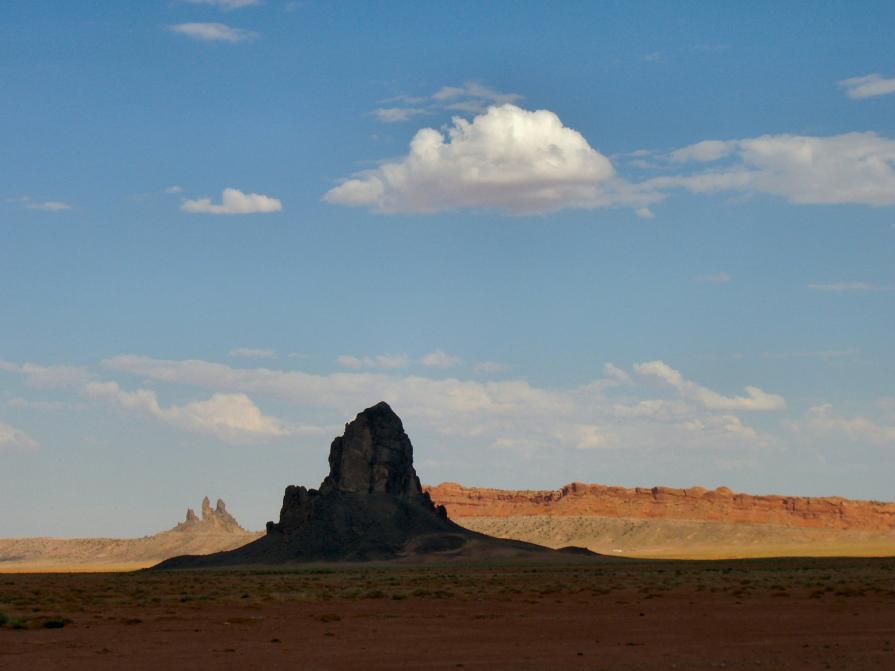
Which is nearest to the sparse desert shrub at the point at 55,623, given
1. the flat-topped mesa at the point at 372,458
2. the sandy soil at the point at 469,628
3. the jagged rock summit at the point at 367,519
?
the sandy soil at the point at 469,628

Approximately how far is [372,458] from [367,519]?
9975 millimetres

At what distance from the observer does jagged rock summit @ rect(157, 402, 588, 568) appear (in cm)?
14738

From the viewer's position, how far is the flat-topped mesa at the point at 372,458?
160500 millimetres

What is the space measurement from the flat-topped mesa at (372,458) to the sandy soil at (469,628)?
87921 mm

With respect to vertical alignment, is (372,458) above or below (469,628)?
above

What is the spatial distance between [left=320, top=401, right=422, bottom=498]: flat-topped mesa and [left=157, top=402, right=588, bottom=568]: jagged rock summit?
127 mm

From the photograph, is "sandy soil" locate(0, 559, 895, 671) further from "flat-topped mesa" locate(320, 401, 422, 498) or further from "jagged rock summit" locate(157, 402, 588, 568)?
"flat-topped mesa" locate(320, 401, 422, 498)

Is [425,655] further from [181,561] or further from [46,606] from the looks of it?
[181,561]

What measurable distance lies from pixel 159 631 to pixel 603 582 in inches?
1594

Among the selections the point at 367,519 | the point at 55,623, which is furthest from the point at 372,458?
the point at 55,623

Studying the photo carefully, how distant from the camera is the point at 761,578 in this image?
79.1 meters

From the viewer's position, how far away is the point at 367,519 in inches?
6068

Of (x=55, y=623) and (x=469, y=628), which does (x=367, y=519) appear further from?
(x=469, y=628)

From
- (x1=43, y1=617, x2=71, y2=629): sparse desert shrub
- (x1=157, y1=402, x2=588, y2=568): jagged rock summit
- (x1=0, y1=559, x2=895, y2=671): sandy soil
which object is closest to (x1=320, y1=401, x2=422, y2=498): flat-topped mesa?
(x1=157, y1=402, x2=588, y2=568): jagged rock summit
